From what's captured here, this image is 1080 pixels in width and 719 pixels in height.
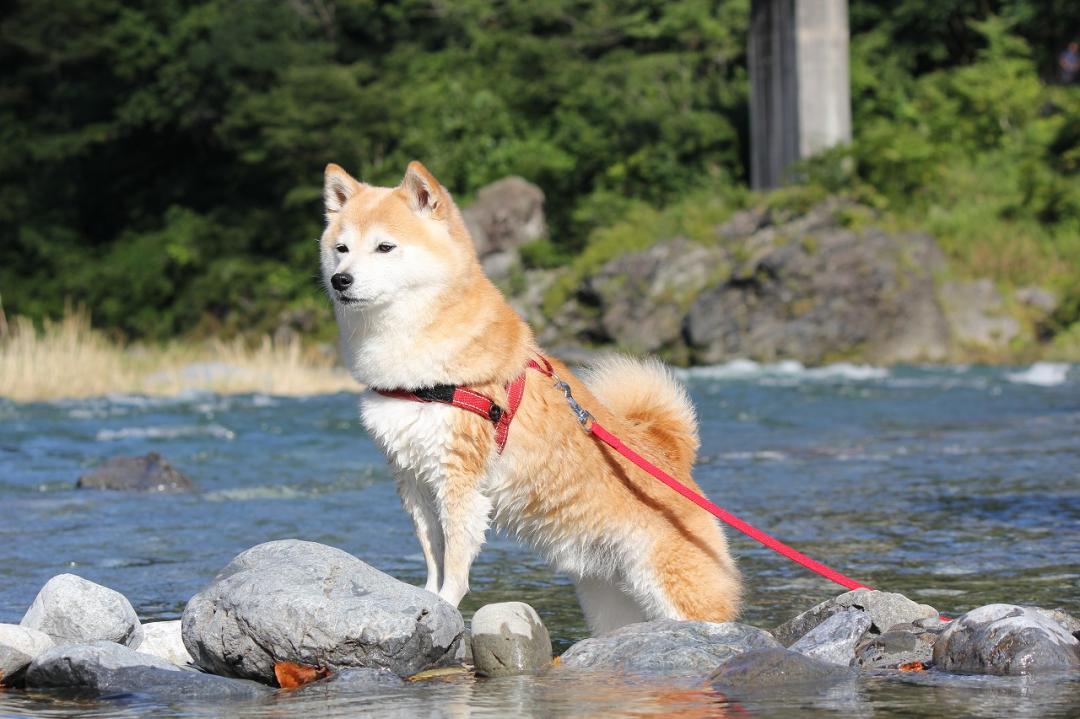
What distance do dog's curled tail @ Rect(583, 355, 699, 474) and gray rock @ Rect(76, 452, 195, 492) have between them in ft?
15.1

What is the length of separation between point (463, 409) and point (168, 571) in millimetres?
2416

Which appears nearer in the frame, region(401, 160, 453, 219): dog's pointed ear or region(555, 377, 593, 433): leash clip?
region(401, 160, 453, 219): dog's pointed ear

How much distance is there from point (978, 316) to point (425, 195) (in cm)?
1655

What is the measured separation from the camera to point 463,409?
5.02 metres

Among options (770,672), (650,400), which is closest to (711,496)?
(650,400)

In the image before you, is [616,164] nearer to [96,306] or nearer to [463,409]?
[96,306]

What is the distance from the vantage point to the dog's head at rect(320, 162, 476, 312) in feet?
16.5

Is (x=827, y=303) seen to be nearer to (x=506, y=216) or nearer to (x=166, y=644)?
(x=506, y=216)

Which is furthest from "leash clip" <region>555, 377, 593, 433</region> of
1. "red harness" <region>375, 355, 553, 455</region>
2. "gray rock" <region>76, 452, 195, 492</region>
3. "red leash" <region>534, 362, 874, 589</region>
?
"gray rock" <region>76, 452, 195, 492</region>

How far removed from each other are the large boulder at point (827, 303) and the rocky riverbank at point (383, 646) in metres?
15.0

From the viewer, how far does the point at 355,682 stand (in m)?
4.64

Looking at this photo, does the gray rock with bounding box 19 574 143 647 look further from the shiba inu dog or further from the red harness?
the red harness

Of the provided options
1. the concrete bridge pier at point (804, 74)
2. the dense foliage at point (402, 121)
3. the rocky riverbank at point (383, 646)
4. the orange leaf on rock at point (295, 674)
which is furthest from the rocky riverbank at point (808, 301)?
the orange leaf on rock at point (295, 674)

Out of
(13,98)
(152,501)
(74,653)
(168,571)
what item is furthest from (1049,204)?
(13,98)
